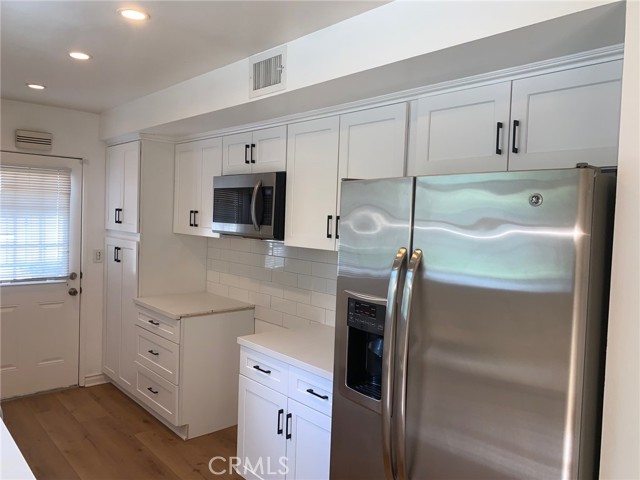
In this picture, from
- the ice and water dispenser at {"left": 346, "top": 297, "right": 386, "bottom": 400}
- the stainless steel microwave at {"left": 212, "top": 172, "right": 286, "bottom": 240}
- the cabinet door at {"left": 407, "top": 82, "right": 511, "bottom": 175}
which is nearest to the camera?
the ice and water dispenser at {"left": 346, "top": 297, "right": 386, "bottom": 400}

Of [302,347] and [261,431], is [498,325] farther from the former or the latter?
[261,431]

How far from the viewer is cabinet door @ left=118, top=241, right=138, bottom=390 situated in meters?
3.88

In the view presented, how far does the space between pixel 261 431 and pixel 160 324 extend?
4.11 feet

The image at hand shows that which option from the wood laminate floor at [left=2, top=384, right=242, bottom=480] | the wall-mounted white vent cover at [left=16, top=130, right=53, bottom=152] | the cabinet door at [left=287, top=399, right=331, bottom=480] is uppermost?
the wall-mounted white vent cover at [left=16, top=130, right=53, bottom=152]

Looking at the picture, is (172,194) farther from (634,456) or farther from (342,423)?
(634,456)

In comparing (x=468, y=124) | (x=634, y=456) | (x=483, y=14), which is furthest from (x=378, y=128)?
(x=634, y=456)

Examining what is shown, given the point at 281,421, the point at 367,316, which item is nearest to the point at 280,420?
the point at 281,421

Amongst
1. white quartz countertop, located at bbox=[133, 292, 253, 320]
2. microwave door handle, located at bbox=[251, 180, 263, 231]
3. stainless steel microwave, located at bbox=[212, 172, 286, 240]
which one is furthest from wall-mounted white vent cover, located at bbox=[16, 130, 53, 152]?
microwave door handle, located at bbox=[251, 180, 263, 231]

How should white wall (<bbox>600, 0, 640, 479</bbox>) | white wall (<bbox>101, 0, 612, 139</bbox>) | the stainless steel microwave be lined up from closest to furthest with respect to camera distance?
white wall (<bbox>600, 0, 640, 479</bbox>)
white wall (<bbox>101, 0, 612, 139</bbox>)
the stainless steel microwave

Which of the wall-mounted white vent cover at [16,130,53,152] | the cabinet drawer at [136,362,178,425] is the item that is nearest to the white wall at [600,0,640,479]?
the cabinet drawer at [136,362,178,425]

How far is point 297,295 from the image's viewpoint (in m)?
3.35

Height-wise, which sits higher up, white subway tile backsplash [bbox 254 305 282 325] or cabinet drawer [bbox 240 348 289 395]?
white subway tile backsplash [bbox 254 305 282 325]

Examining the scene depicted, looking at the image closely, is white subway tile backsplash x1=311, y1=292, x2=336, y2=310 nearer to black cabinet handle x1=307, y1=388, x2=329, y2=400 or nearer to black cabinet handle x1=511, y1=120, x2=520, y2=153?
black cabinet handle x1=307, y1=388, x2=329, y2=400

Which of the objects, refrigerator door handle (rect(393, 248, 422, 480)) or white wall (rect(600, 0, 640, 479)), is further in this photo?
refrigerator door handle (rect(393, 248, 422, 480))
